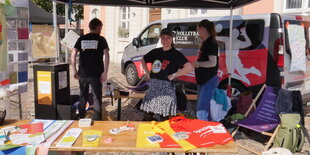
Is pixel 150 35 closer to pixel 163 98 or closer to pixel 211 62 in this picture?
pixel 211 62

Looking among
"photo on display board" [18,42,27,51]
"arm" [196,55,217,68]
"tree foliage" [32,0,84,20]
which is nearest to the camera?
"photo on display board" [18,42,27,51]

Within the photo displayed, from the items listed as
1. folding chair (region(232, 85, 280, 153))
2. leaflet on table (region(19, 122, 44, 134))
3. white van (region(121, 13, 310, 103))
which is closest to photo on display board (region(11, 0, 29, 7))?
leaflet on table (region(19, 122, 44, 134))

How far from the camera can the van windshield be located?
16.7 feet

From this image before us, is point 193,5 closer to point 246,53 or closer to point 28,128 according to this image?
point 246,53

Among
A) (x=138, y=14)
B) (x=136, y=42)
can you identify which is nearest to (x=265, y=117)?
(x=136, y=42)

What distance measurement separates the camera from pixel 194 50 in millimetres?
6805

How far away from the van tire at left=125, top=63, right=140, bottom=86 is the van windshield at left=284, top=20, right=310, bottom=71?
15.9ft

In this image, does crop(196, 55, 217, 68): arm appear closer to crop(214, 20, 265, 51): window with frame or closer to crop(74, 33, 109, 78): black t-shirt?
crop(74, 33, 109, 78): black t-shirt

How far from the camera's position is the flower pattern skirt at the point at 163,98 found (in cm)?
312

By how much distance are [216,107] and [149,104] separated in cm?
185

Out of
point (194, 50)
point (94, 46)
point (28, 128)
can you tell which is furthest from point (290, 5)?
point (28, 128)

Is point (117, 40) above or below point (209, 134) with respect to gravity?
above

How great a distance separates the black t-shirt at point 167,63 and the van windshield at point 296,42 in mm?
2878

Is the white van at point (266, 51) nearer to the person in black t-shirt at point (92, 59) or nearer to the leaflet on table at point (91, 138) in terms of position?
the person in black t-shirt at point (92, 59)
